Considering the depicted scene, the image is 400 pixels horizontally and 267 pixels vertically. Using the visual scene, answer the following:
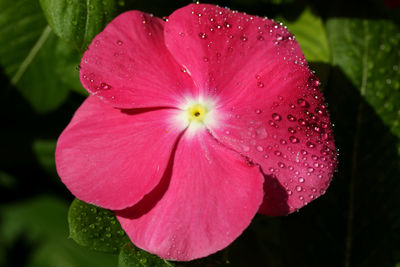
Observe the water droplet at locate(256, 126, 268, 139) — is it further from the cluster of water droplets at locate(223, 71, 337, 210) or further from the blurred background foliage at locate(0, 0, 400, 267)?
the blurred background foliage at locate(0, 0, 400, 267)

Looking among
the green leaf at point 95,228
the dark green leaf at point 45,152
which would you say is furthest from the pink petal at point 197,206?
the dark green leaf at point 45,152

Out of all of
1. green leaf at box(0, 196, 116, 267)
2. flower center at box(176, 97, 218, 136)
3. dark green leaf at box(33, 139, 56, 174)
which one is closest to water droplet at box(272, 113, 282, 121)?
flower center at box(176, 97, 218, 136)

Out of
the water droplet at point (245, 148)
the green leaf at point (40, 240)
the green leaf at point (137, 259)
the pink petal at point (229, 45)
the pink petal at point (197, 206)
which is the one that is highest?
the pink petal at point (229, 45)

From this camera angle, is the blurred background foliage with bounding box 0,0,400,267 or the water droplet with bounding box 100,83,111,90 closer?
the water droplet with bounding box 100,83,111,90

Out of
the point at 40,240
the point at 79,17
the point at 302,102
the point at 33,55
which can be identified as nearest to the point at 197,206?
the point at 302,102

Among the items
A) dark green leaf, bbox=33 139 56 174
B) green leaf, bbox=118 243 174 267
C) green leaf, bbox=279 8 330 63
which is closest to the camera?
green leaf, bbox=118 243 174 267

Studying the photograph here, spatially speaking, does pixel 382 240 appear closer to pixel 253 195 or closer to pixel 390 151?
pixel 390 151

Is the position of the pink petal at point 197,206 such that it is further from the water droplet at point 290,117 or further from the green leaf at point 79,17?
the green leaf at point 79,17
